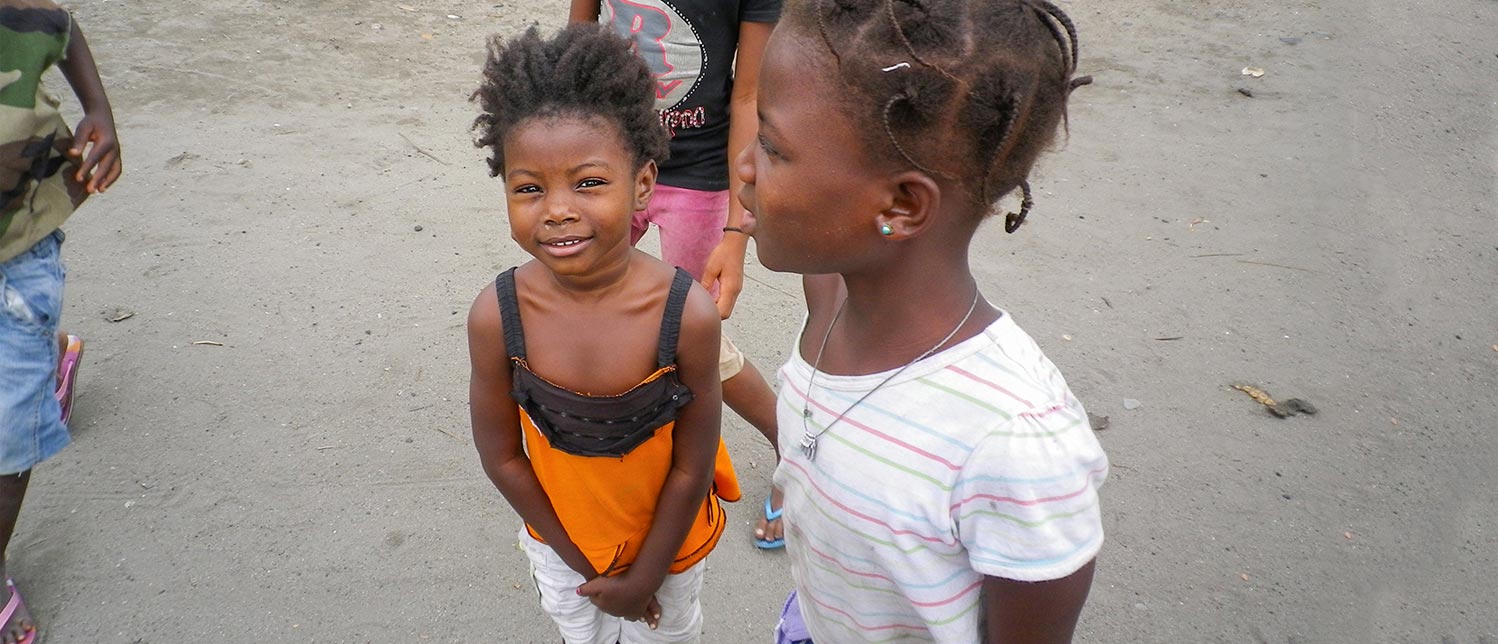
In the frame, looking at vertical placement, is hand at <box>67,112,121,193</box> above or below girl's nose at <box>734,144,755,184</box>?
below

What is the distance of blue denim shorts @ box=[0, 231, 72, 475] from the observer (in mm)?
2137

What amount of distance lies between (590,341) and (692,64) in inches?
34.8

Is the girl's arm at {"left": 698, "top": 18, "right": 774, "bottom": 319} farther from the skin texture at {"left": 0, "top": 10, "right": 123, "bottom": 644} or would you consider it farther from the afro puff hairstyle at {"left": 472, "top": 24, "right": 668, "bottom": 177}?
the skin texture at {"left": 0, "top": 10, "right": 123, "bottom": 644}

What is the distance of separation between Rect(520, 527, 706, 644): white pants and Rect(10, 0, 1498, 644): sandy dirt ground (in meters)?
0.42

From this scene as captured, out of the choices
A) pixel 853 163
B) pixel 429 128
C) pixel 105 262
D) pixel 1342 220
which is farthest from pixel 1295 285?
pixel 105 262

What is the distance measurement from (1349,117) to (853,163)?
5.36m

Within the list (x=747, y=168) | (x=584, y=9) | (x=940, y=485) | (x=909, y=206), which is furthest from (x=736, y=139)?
(x=940, y=485)

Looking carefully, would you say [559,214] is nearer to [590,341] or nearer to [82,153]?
[590,341]

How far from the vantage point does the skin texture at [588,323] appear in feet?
4.99

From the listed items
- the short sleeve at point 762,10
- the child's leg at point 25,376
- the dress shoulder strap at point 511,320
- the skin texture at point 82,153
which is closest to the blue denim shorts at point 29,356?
the child's leg at point 25,376

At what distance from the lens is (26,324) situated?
7.13ft

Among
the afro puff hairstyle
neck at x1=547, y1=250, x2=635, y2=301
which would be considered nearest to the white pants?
neck at x1=547, y1=250, x2=635, y2=301

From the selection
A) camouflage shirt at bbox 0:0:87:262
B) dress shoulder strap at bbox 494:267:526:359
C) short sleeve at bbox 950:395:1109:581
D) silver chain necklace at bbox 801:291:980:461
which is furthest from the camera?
camouflage shirt at bbox 0:0:87:262

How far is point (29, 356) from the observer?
2.19 m
